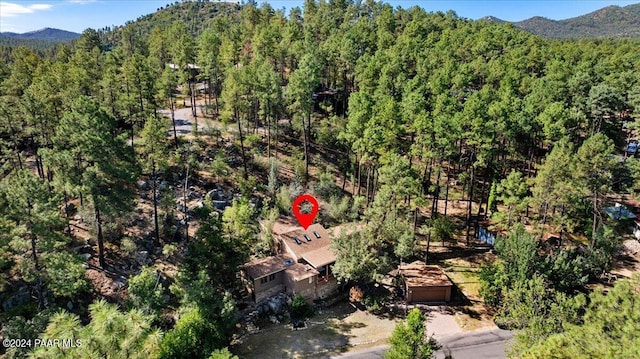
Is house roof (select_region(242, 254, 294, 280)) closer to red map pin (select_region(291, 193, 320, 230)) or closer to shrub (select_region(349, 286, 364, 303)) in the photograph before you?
shrub (select_region(349, 286, 364, 303))

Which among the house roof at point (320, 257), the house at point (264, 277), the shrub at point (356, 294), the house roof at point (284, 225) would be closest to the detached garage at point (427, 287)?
the shrub at point (356, 294)

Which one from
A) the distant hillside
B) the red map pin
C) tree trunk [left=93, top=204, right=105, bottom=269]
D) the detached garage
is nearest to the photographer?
tree trunk [left=93, top=204, right=105, bottom=269]

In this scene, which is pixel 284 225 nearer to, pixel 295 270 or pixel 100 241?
pixel 295 270

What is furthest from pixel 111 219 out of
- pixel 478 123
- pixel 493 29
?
pixel 493 29

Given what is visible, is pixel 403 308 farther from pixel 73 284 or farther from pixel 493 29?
pixel 493 29

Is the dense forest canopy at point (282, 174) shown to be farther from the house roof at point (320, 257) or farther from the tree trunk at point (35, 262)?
the house roof at point (320, 257)

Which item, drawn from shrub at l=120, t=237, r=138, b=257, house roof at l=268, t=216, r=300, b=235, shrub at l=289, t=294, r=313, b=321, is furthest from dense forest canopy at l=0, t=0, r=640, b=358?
shrub at l=289, t=294, r=313, b=321

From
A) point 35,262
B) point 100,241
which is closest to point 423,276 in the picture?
point 100,241
